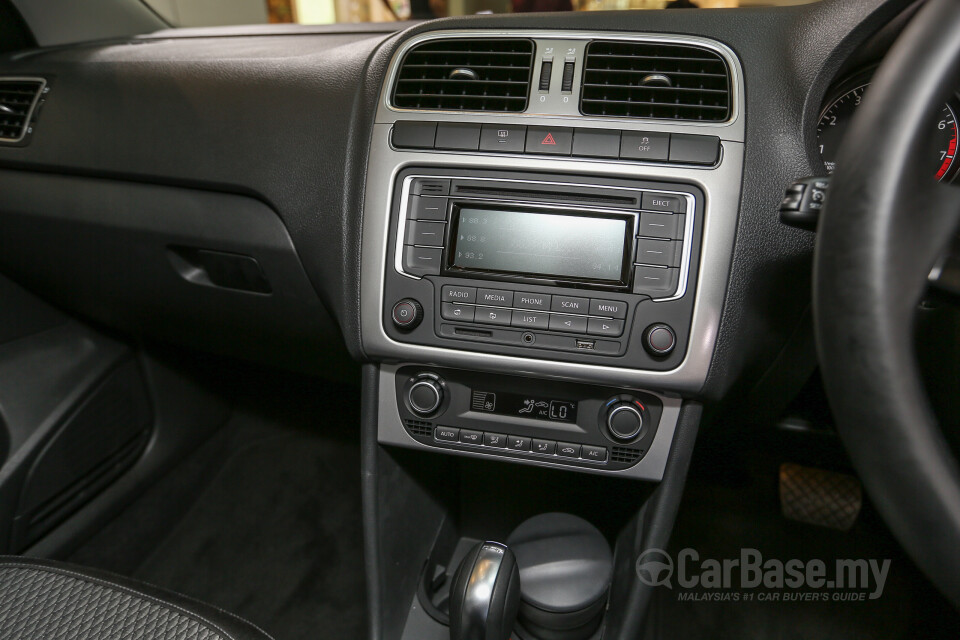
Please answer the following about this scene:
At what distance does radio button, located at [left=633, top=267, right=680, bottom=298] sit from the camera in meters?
0.81

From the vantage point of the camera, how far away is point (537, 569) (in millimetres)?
1021

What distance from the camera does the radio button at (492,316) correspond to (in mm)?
853

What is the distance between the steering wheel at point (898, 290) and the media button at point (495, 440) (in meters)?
0.53

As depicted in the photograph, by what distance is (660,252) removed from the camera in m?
0.81

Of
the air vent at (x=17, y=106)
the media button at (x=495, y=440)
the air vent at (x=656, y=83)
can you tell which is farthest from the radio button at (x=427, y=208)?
the air vent at (x=17, y=106)

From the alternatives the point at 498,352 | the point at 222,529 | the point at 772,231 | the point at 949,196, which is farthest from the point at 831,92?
the point at 222,529

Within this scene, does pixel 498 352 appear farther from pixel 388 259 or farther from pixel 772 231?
pixel 772 231

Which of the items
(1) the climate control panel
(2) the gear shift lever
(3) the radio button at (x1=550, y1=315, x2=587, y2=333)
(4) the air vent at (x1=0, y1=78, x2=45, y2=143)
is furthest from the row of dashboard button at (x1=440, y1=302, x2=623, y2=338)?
(4) the air vent at (x1=0, y1=78, x2=45, y2=143)

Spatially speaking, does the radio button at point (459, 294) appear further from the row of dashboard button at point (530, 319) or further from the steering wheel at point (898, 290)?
the steering wheel at point (898, 290)

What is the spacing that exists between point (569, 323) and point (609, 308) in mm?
54

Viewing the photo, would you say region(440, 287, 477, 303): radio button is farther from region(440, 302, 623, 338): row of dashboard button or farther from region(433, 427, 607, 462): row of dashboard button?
region(433, 427, 607, 462): row of dashboard button

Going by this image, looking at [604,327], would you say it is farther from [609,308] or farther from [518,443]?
[518,443]

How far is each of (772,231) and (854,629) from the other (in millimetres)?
954

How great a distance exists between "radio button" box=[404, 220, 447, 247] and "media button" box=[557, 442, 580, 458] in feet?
1.10
